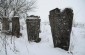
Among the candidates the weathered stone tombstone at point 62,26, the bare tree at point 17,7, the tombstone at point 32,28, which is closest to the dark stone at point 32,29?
the tombstone at point 32,28

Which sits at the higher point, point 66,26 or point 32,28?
point 66,26

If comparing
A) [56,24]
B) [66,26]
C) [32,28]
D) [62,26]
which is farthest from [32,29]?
[66,26]

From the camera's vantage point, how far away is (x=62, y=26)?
4.63 m

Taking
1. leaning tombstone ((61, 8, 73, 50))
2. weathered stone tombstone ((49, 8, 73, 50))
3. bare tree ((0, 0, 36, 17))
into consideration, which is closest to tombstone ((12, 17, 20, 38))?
weathered stone tombstone ((49, 8, 73, 50))

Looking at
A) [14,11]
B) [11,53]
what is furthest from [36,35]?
[14,11]

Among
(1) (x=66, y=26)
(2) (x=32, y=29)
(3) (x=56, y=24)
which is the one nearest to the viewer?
(1) (x=66, y=26)

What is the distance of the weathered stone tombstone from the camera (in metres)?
4.53

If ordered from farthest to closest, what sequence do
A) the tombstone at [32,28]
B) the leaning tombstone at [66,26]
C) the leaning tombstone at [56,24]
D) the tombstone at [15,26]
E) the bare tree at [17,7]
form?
the bare tree at [17,7] → the tombstone at [15,26] → the tombstone at [32,28] → the leaning tombstone at [56,24] → the leaning tombstone at [66,26]

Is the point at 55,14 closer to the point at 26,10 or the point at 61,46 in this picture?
the point at 61,46

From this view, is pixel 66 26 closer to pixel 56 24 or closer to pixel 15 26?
pixel 56 24

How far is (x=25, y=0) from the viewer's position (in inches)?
588

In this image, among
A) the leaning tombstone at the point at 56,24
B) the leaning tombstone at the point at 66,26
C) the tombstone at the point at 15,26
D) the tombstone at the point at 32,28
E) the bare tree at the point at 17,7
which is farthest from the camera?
the bare tree at the point at 17,7

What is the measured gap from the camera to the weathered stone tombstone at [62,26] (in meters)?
4.53

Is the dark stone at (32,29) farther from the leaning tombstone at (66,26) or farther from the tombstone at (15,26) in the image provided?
the leaning tombstone at (66,26)
